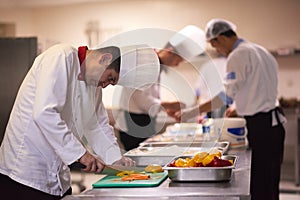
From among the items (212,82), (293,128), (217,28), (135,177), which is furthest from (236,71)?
(293,128)

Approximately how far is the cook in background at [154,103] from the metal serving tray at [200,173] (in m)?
1.19

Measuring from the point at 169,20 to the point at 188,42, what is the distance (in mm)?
2953

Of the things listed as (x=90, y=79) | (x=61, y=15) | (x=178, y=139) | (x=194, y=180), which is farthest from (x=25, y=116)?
(x=61, y=15)

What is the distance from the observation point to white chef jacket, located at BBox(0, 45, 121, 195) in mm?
1801

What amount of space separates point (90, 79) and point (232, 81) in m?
1.53

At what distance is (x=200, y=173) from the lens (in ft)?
6.07

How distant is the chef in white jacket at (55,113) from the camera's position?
181 centimetres

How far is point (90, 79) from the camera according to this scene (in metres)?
2.02

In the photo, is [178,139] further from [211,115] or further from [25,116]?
[25,116]

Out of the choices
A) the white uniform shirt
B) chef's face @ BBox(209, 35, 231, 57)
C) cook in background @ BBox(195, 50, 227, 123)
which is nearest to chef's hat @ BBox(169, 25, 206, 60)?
chef's face @ BBox(209, 35, 231, 57)

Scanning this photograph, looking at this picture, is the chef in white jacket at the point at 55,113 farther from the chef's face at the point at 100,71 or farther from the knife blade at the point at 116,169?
the knife blade at the point at 116,169

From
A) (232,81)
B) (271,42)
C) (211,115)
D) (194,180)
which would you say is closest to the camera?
(194,180)

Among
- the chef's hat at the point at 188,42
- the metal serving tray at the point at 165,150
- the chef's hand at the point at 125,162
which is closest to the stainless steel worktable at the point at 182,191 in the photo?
the chef's hand at the point at 125,162

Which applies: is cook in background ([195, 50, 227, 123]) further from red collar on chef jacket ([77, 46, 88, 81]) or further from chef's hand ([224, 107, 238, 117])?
red collar on chef jacket ([77, 46, 88, 81])
